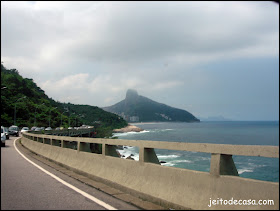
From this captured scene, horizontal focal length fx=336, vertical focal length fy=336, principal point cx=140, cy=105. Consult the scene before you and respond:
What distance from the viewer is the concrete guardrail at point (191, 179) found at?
4816 millimetres

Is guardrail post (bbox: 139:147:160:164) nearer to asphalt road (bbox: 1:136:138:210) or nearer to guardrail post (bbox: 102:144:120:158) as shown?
asphalt road (bbox: 1:136:138:210)

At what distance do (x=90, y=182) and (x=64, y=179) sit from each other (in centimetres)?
131

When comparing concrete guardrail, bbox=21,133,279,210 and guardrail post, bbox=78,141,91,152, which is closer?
concrete guardrail, bbox=21,133,279,210

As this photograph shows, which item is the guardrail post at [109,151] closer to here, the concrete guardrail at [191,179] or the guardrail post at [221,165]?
the concrete guardrail at [191,179]

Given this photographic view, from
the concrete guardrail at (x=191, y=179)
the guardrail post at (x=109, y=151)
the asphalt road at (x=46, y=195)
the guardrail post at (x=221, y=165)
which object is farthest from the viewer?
the guardrail post at (x=109, y=151)

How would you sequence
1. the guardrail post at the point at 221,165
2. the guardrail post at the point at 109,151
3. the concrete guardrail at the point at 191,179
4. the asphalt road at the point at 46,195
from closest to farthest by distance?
1. the concrete guardrail at the point at 191,179
2. the guardrail post at the point at 221,165
3. the asphalt road at the point at 46,195
4. the guardrail post at the point at 109,151

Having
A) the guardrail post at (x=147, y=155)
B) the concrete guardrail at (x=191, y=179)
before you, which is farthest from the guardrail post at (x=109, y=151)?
the guardrail post at (x=147, y=155)

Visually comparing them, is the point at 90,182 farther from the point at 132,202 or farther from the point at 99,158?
the point at 132,202

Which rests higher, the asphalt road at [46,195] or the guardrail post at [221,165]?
the guardrail post at [221,165]

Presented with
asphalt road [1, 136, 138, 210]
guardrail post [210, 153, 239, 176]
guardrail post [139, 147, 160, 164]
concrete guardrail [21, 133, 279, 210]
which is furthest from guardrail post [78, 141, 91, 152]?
guardrail post [210, 153, 239, 176]

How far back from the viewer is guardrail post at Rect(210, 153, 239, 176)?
551cm

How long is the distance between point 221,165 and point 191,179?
0.72 m

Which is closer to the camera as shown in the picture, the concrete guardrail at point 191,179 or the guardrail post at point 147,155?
the concrete guardrail at point 191,179

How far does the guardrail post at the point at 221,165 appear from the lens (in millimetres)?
5508
